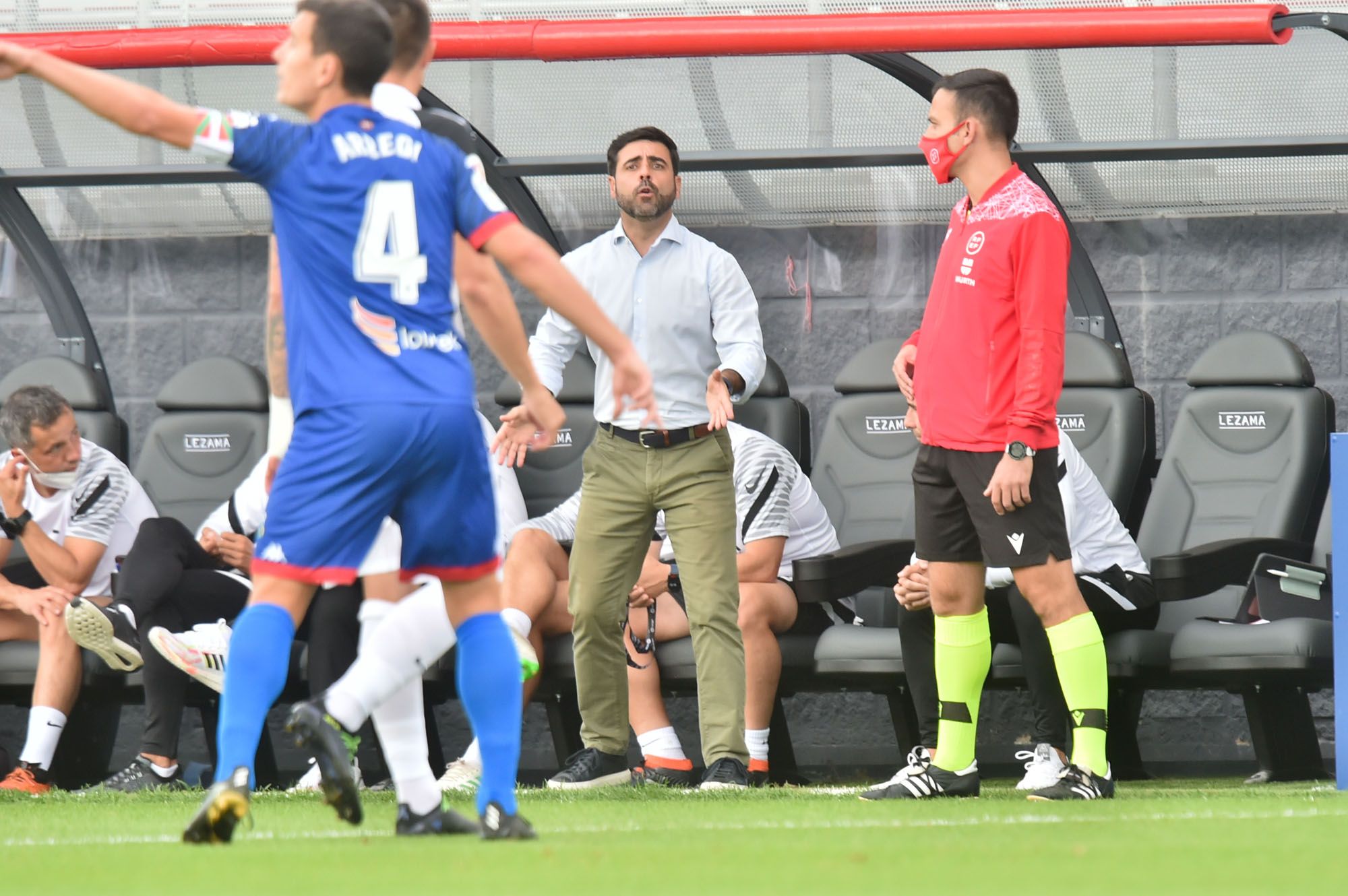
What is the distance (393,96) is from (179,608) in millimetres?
2848

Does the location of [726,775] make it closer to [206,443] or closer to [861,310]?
[861,310]

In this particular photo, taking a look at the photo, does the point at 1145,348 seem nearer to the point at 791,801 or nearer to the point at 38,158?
the point at 791,801

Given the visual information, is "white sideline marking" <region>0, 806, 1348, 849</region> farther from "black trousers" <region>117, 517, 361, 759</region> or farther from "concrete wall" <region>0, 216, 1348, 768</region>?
"concrete wall" <region>0, 216, 1348, 768</region>

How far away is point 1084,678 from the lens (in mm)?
4473

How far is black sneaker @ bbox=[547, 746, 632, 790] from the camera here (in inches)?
209

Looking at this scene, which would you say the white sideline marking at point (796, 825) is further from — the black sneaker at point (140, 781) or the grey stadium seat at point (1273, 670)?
the black sneaker at point (140, 781)

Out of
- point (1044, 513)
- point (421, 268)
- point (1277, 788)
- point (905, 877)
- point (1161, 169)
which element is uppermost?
point (1161, 169)

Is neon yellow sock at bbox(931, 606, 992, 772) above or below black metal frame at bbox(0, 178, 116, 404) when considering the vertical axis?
below

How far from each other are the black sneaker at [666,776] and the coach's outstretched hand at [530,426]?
106 cm

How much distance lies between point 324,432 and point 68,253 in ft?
15.2

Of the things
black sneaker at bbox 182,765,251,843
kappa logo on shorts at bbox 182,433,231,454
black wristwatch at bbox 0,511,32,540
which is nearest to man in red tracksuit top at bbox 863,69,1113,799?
black sneaker at bbox 182,765,251,843

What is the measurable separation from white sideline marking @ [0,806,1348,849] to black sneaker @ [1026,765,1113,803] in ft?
1.28

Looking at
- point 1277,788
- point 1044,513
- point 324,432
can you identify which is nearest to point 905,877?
point 324,432

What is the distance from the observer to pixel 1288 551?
5.77 meters
